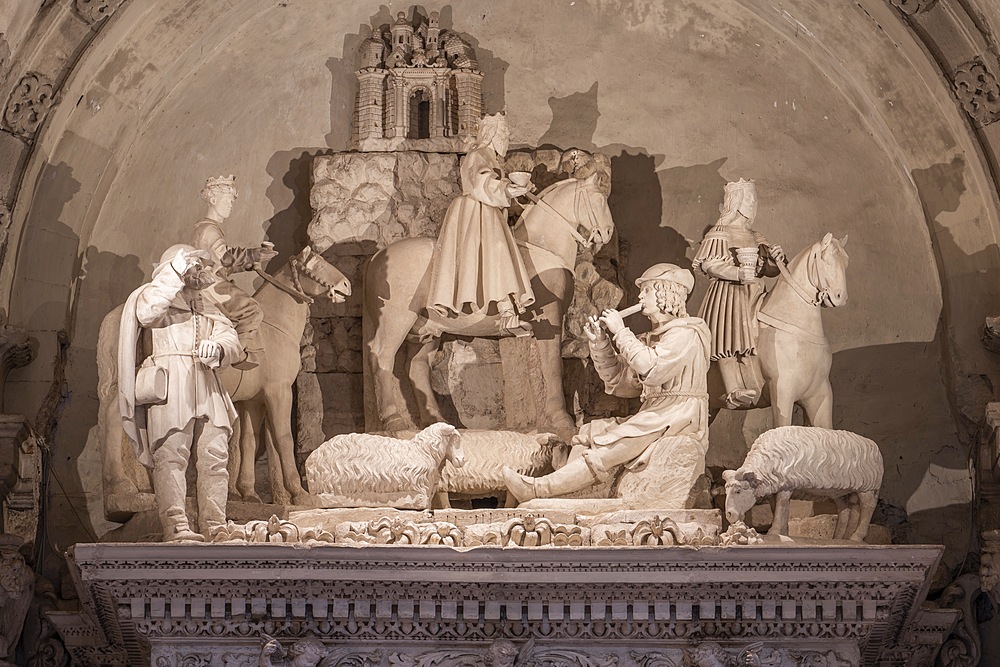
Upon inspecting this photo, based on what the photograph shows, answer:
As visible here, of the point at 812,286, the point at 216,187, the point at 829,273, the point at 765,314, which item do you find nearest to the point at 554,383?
the point at 765,314

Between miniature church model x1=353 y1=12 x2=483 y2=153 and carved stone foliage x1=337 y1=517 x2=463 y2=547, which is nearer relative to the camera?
carved stone foliage x1=337 y1=517 x2=463 y2=547

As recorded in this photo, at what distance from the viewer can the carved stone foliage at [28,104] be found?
901 cm

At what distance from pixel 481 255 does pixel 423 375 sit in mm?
715

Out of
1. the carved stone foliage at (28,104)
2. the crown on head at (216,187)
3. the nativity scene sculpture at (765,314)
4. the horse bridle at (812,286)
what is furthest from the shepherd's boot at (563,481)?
the carved stone foliage at (28,104)

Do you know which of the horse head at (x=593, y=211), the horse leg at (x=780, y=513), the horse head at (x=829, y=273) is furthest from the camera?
the horse head at (x=593, y=211)

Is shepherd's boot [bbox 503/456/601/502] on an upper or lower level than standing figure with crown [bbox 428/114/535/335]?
lower

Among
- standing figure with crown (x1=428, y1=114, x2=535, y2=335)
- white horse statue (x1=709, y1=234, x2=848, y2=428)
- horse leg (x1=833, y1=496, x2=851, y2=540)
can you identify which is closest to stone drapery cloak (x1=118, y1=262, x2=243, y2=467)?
standing figure with crown (x1=428, y1=114, x2=535, y2=335)

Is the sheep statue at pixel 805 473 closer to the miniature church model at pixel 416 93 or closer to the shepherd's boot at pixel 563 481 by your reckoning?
the shepherd's boot at pixel 563 481

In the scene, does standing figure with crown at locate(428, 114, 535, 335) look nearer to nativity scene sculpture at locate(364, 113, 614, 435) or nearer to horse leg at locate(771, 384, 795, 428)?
nativity scene sculpture at locate(364, 113, 614, 435)

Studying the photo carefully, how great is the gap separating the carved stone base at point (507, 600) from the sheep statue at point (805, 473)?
0.53 metres

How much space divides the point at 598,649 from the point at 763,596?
73 cm

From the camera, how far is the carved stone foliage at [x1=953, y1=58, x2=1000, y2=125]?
9086mm

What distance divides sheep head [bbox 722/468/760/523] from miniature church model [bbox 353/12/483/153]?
267 centimetres

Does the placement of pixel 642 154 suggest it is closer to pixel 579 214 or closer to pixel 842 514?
pixel 579 214
